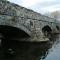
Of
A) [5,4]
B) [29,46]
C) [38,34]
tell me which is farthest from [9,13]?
[38,34]

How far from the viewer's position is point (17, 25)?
Result: 75.2ft

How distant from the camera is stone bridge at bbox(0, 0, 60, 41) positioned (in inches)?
830

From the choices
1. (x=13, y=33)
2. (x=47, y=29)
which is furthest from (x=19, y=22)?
(x=47, y=29)

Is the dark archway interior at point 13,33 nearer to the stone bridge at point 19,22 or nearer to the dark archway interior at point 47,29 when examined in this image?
the stone bridge at point 19,22

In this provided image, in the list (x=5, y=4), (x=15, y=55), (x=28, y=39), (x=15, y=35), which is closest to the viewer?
(x=15, y=55)

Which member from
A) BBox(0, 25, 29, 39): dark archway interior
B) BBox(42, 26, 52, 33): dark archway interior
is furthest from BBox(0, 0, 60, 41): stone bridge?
BBox(42, 26, 52, 33): dark archway interior

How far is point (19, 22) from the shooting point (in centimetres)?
2330

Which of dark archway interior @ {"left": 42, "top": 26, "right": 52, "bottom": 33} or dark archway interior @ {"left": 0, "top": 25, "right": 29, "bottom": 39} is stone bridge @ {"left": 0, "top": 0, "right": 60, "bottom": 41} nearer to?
dark archway interior @ {"left": 0, "top": 25, "right": 29, "bottom": 39}

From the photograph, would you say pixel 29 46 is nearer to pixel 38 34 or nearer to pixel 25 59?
pixel 38 34

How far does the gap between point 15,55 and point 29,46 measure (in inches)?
196

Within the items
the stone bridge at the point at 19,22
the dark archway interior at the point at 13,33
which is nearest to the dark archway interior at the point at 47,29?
the stone bridge at the point at 19,22

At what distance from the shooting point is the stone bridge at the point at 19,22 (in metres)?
21.1

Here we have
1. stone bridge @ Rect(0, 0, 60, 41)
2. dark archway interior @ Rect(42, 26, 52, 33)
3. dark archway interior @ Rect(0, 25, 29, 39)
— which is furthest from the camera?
dark archway interior @ Rect(42, 26, 52, 33)

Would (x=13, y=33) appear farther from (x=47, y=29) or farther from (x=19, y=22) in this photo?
(x=47, y=29)
